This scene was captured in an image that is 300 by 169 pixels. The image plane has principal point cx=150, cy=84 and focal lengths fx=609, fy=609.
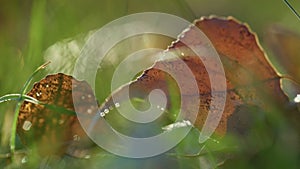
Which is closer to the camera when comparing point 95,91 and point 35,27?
point 95,91

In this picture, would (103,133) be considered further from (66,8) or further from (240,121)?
(66,8)

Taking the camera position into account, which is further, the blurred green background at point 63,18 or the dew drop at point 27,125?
the blurred green background at point 63,18

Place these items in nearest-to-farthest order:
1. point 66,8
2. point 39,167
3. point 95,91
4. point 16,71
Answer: point 39,167 → point 95,91 → point 16,71 → point 66,8

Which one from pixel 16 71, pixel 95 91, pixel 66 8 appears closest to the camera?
pixel 95 91

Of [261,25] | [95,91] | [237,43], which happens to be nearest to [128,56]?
[95,91]

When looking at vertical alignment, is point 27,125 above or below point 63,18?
below

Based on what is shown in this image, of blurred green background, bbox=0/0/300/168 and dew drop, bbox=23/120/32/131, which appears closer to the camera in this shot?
dew drop, bbox=23/120/32/131

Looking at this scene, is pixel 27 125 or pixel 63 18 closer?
pixel 27 125

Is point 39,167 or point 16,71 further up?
point 16,71
